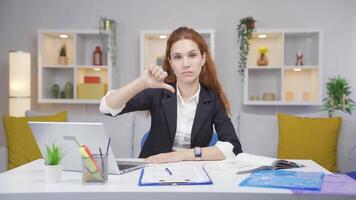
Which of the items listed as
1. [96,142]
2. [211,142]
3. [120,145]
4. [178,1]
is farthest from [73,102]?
[96,142]

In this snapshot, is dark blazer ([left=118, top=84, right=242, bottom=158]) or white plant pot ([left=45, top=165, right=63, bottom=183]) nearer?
white plant pot ([left=45, top=165, right=63, bottom=183])

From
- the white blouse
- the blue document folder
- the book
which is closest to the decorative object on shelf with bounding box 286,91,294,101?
the white blouse

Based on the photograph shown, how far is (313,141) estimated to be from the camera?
320 centimetres

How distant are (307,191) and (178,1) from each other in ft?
12.7

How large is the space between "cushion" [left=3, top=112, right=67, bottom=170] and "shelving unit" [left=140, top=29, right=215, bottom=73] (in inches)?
58.9

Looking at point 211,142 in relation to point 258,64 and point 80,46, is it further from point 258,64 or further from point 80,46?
point 80,46

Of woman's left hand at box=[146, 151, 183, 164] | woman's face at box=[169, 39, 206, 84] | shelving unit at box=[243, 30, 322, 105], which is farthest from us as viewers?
shelving unit at box=[243, 30, 322, 105]

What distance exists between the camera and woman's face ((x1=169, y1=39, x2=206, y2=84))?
2.06 meters

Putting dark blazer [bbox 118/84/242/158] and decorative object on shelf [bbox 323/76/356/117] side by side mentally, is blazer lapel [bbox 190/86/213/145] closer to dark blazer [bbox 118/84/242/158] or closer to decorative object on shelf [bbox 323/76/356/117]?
dark blazer [bbox 118/84/242/158]

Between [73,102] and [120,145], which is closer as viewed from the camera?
[120,145]

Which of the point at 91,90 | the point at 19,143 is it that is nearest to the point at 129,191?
the point at 19,143

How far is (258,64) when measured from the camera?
4348 mm

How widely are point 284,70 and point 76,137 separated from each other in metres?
3.47

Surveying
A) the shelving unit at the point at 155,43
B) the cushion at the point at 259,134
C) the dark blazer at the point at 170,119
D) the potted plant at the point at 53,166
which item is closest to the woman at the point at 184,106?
the dark blazer at the point at 170,119
